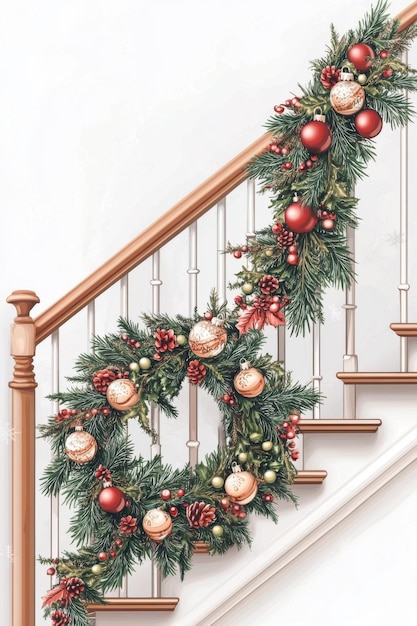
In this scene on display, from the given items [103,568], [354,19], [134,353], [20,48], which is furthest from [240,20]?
[103,568]

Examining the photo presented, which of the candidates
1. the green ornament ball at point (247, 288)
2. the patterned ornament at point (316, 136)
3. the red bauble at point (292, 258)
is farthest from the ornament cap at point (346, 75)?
the green ornament ball at point (247, 288)

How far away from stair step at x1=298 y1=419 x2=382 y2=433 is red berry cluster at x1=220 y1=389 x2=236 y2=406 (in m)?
0.17

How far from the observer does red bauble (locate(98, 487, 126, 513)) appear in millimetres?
2016

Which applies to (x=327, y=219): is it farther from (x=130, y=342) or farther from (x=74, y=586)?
(x=74, y=586)

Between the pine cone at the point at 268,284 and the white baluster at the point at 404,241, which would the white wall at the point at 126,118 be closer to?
the white baluster at the point at 404,241

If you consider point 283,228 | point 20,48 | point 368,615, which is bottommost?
point 368,615

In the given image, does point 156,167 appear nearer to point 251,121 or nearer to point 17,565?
point 251,121

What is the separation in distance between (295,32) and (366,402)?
1.25m

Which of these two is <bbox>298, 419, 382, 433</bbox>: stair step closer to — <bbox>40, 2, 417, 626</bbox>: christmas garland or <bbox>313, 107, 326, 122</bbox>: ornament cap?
<bbox>40, 2, 417, 626</bbox>: christmas garland

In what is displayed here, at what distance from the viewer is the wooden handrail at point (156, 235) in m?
2.07

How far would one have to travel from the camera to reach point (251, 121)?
2590mm

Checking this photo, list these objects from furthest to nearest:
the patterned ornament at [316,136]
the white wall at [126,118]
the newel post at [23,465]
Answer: the white wall at [126,118] < the newel post at [23,465] < the patterned ornament at [316,136]

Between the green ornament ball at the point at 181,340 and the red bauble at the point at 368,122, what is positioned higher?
the red bauble at the point at 368,122

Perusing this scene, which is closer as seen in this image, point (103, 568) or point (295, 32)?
point (103, 568)
